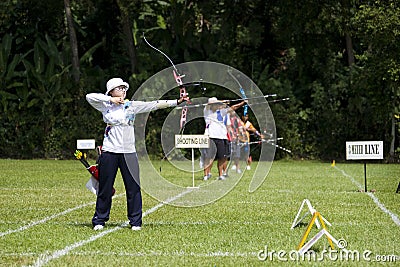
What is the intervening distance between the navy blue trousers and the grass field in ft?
0.73

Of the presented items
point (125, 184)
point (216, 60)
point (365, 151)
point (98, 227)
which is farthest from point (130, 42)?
point (98, 227)

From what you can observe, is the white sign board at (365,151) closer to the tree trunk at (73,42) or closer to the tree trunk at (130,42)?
the tree trunk at (130,42)

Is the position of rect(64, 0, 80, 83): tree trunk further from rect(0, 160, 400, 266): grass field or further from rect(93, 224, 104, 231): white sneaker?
rect(93, 224, 104, 231): white sneaker

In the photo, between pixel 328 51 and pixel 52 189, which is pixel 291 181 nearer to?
pixel 52 189

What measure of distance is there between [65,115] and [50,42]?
3.42 metres

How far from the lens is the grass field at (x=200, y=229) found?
8359 millimetres

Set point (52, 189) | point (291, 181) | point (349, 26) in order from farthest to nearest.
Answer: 1. point (349, 26)
2. point (291, 181)
3. point (52, 189)

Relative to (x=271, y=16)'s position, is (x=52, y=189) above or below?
below

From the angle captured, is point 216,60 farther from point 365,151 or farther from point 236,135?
point 365,151

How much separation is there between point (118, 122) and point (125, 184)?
848mm

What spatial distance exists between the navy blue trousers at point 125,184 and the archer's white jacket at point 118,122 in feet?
0.36

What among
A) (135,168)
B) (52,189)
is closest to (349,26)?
(52,189)

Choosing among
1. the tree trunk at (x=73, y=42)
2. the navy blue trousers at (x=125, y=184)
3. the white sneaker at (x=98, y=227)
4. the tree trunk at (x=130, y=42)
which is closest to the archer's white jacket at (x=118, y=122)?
the navy blue trousers at (x=125, y=184)

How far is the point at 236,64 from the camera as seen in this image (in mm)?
36844
